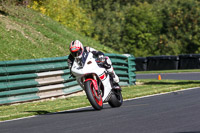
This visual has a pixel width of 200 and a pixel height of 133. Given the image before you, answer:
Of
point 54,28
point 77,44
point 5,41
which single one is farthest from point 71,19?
point 77,44

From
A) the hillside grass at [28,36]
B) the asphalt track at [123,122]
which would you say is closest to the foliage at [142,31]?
the hillside grass at [28,36]

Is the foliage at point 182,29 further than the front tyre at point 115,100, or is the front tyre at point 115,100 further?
the foliage at point 182,29

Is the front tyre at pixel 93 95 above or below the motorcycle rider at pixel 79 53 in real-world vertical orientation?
below

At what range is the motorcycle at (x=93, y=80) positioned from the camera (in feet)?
30.5

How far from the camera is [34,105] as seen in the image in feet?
40.7

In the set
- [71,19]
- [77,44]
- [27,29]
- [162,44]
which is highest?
[77,44]

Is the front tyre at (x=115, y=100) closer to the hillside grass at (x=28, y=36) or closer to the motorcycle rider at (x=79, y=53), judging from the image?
the motorcycle rider at (x=79, y=53)

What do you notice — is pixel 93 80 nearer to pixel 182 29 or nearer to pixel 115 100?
pixel 115 100

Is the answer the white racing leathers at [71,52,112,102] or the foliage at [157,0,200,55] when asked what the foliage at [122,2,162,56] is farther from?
the white racing leathers at [71,52,112,102]

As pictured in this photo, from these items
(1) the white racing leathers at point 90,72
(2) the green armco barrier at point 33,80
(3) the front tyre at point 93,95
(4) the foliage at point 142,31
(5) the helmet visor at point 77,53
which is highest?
(5) the helmet visor at point 77,53

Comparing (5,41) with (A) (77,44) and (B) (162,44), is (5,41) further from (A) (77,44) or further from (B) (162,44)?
(B) (162,44)

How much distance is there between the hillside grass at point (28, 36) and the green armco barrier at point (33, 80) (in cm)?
363

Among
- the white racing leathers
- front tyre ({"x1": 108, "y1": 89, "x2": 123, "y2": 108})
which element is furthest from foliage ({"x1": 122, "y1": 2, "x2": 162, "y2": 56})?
the white racing leathers

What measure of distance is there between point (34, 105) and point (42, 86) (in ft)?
4.71
